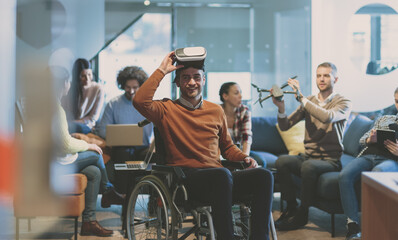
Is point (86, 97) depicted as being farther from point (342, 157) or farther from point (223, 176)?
point (223, 176)

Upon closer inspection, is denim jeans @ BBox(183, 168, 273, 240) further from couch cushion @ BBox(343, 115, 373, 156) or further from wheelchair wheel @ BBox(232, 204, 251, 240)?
couch cushion @ BBox(343, 115, 373, 156)

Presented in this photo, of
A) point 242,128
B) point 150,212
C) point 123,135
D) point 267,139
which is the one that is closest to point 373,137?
point 242,128

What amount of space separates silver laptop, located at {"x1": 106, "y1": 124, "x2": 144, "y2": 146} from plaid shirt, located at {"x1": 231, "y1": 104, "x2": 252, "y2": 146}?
2.20ft

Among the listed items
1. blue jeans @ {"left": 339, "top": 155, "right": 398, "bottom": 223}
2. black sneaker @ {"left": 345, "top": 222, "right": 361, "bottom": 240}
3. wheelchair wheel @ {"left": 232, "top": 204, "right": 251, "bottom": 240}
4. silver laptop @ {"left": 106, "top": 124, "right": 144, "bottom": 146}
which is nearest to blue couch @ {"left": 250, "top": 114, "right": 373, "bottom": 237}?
blue jeans @ {"left": 339, "top": 155, "right": 398, "bottom": 223}

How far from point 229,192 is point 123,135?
5.82 ft

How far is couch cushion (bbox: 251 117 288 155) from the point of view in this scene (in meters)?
4.45

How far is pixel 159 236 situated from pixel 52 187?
1510 millimetres

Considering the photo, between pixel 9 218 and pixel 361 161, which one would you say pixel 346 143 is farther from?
pixel 9 218

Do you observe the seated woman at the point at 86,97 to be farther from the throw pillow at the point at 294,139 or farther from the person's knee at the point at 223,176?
the person's knee at the point at 223,176

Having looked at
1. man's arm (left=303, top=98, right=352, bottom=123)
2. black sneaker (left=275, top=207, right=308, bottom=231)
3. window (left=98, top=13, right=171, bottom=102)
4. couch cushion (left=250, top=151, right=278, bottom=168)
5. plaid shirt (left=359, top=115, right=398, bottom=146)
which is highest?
window (left=98, top=13, right=171, bottom=102)

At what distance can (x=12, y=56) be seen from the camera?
0.65 metres

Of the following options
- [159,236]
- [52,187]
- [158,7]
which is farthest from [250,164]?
[158,7]

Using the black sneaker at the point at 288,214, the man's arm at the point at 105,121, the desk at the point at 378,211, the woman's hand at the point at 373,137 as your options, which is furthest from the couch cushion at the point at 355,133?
the desk at the point at 378,211

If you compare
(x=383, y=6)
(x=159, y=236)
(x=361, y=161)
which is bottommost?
(x=159, y=236)
